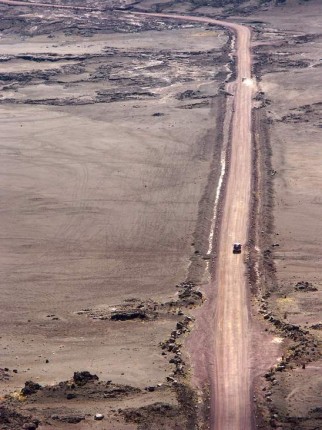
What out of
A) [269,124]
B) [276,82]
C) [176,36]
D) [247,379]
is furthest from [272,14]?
[247,379]

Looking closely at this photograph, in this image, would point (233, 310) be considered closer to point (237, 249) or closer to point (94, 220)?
point (237, 249)

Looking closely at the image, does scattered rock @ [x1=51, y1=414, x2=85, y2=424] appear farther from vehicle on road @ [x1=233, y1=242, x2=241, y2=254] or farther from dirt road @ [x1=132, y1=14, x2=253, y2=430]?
vehicle on road @ [x1=233, y1=242, x2=241, y2=254]

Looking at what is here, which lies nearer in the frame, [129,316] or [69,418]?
[69,418]

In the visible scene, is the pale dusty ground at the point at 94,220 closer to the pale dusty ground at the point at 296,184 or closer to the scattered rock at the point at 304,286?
the pale dusty ground at the point at 296,184

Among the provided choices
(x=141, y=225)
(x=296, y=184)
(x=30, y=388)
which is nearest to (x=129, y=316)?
(x=30, y=388)

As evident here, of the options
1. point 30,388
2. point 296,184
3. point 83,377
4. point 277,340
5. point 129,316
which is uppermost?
point 296,184

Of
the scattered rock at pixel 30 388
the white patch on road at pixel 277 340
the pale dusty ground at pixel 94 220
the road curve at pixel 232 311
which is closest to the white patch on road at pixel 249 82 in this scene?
the pale dusty ground at pixel 94 220

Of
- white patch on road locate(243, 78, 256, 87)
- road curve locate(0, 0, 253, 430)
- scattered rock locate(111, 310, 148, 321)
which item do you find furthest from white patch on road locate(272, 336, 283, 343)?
white patch on road locate(243, 78, 256, 87)
